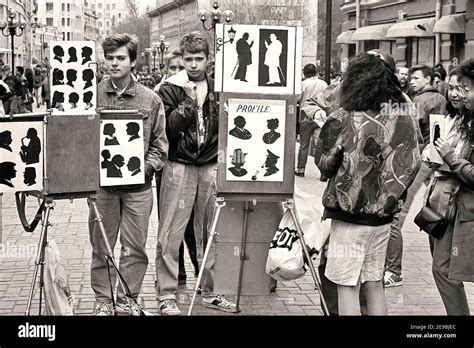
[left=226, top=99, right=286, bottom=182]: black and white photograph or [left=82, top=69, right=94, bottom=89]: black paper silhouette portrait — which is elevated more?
[left=82, top=69, right=94, bottom=89]: black paper silhouette portrait

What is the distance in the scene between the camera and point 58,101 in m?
5.08

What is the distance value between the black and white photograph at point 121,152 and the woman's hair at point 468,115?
204cm

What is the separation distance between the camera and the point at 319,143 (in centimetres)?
489

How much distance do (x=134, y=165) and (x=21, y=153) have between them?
819 millimetres

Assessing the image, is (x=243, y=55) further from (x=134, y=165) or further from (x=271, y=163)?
(x=134, y=165)

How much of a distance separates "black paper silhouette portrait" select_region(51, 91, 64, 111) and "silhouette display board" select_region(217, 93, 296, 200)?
3.33 ft

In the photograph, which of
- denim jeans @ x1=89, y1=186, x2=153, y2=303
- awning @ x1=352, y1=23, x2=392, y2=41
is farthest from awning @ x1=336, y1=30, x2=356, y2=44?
denim jeans @ x1=89, y1=186, x2=153, y2=303

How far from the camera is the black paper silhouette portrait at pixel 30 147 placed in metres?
4.79

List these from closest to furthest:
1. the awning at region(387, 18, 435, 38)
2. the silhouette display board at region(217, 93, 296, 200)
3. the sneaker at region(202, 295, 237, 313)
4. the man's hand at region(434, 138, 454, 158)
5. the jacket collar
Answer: the man's hand at region(434, 138, 454, 158) → the silhouette display board at region(217, 93, 296, 200) → the jacket collar → the sneaker at region(202, 295, 237, 313) → the awning at region(387, 18, 435, 38)

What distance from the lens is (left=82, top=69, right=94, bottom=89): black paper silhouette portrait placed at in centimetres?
512

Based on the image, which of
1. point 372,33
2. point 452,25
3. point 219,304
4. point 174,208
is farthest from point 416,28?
point 174,208

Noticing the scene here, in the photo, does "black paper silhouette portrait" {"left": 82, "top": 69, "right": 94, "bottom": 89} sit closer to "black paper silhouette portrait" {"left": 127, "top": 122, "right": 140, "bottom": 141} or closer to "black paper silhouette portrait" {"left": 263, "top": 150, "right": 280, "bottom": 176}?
"black paper silhouette portrait" {"left": 127, "top": 122, "right": 140, "bottom": 141}
